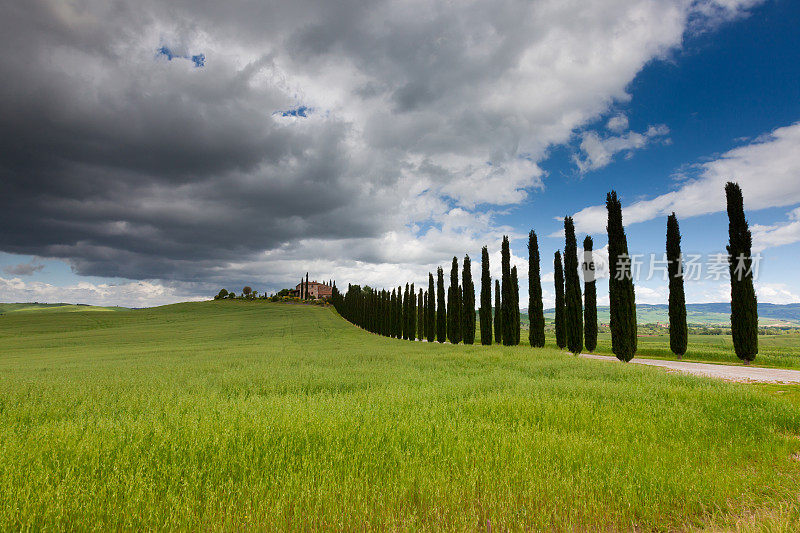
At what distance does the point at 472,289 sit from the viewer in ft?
132

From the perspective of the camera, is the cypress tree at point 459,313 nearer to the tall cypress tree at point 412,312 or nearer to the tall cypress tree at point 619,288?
the tall cypress tree at point 412,312

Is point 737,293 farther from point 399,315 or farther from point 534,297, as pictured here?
point 399,315

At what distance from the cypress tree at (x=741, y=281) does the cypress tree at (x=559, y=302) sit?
40.6ft

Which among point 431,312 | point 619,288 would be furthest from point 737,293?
point 431,312

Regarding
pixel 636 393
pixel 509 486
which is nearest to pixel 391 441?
pixel 509 486

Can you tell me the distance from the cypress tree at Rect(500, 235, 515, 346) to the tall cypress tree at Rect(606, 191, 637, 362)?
35.8 feet

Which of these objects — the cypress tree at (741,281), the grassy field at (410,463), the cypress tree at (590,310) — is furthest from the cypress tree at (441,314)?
the grassy field at (410,463)

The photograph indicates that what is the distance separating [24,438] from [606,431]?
409 inches

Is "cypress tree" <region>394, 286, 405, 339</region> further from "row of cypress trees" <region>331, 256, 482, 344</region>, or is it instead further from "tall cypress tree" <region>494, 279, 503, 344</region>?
"tall cypress tree" <region>494, 279, 503, 344</region>

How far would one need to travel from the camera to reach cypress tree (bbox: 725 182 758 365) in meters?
22.2

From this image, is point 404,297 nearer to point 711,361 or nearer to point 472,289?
point 472,289

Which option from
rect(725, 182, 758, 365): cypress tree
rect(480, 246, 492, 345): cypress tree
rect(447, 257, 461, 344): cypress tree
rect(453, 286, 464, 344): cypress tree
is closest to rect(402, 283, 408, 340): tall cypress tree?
rect(447, 257, 461, 344): cypress tree

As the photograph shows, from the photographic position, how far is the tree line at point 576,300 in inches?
925

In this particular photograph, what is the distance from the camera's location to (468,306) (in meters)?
39.6
